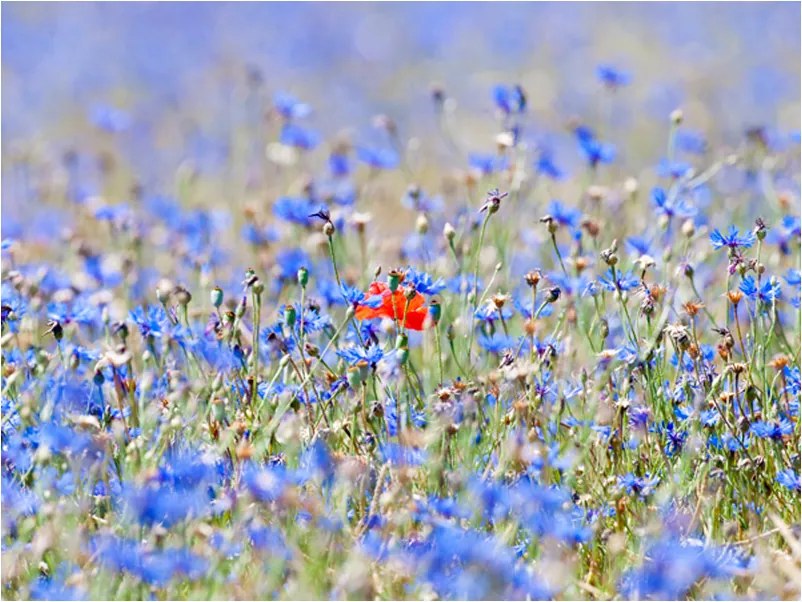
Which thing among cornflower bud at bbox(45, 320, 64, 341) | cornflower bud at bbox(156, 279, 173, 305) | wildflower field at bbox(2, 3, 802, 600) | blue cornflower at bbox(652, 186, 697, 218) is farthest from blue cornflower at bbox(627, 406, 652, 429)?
cornflower bud at bbox(45, 320, 64, 341)

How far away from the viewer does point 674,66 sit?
24.6ft

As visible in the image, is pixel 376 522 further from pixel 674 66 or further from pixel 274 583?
pixel 674 66

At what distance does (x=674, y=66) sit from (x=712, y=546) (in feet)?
19.0

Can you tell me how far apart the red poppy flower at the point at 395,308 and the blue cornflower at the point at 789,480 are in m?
0.74

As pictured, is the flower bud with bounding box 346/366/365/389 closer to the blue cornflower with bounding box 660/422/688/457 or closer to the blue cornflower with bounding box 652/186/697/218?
the blue cornflower with bounding box 660/422/688/457

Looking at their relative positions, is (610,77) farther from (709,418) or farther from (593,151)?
(709,418)

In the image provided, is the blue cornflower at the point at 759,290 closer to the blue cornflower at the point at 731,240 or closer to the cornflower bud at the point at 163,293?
the blue cornflower at the point at 731,240

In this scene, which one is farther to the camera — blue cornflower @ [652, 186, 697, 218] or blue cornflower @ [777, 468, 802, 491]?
blue cornflower @ [652, 186, 697, 218]

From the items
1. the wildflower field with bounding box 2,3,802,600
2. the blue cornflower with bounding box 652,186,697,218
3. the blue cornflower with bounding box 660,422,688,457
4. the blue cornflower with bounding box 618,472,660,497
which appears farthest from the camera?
the blue cornflower with bounding box 652,186,697,218

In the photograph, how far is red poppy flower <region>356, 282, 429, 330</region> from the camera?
2.55 metres

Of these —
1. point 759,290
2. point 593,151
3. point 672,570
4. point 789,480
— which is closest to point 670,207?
point 593,151

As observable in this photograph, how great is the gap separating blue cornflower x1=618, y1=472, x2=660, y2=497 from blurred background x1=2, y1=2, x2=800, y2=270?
284cm

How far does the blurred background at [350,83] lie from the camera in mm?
6031

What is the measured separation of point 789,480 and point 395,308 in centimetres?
81
